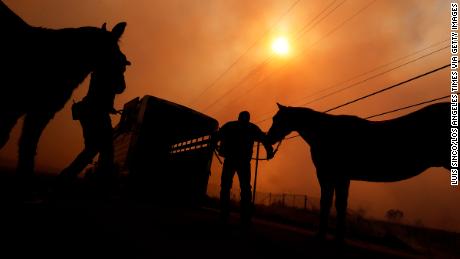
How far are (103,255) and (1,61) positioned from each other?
8.80 ft

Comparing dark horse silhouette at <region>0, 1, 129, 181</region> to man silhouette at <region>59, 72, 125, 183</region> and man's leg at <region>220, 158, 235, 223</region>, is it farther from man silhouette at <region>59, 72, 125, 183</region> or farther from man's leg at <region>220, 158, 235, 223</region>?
man's leg at <region>220, 158, 235, 223</region>

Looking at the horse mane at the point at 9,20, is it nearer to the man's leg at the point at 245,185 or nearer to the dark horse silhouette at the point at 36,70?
the dark horse silhouette at the point at 36,70

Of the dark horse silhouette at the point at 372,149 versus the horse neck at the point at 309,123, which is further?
the horse neck at the point at 309,123

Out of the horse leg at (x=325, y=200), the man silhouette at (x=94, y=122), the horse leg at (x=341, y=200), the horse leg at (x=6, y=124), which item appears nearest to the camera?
the horse leg at (x=6, y=124)

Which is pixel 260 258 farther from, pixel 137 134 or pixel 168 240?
pixel 137 134

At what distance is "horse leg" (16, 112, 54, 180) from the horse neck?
4675mm

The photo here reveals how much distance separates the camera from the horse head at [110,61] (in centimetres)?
378

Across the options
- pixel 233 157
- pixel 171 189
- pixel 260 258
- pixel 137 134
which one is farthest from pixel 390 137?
pixel 137 134

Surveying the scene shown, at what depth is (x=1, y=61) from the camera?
9.78 feet

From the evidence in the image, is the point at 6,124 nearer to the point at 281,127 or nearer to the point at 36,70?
the point at 36,70

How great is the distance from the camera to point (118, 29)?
13.0 ft

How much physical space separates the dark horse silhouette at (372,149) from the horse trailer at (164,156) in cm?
454

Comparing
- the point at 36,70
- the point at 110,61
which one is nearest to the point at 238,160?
the point at 110,61

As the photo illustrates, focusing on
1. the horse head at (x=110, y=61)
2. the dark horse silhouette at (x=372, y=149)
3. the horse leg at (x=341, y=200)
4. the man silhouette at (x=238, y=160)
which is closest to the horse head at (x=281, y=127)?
the dark horse silhouette at (x=372, y=149)
